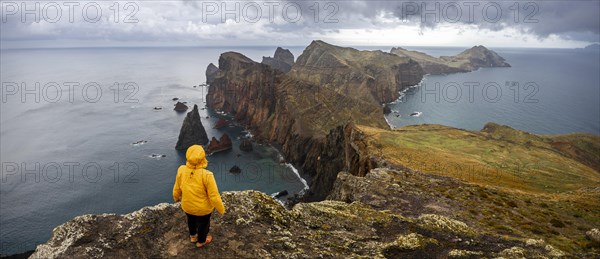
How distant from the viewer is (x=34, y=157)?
109250 mm

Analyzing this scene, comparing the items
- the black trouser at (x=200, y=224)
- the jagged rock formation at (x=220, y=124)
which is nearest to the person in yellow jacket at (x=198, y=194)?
the black trouser at (x=200, y=224)

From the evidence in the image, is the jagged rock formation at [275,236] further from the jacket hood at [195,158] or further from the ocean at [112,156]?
the ocean at [112,156]

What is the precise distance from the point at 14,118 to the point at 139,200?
140 m

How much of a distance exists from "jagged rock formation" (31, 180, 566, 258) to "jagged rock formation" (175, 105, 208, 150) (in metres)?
104

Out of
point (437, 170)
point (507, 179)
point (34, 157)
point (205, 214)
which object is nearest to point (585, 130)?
point (507, 179)

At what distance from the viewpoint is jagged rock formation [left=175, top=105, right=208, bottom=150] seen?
115062 mm

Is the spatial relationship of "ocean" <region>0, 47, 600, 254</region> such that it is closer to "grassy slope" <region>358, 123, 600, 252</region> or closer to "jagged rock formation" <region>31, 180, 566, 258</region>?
"grassy slope" <region>358, 123, 600, 252</region>

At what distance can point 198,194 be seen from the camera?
1149 centimetres

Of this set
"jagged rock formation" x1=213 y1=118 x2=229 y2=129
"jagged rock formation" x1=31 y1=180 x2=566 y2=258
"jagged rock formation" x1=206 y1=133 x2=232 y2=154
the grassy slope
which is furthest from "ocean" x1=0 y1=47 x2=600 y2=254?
"jagged rock formation" x1=31 y1=180 x2=566 y2=258

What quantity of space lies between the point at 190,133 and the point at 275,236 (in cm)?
11048

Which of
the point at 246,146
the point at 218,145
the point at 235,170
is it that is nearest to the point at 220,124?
the point at 218,145

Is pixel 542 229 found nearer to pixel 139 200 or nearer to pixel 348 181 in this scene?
pixel 348 181

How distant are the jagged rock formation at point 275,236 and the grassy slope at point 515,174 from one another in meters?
6.49

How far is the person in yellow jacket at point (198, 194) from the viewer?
11.3 m
